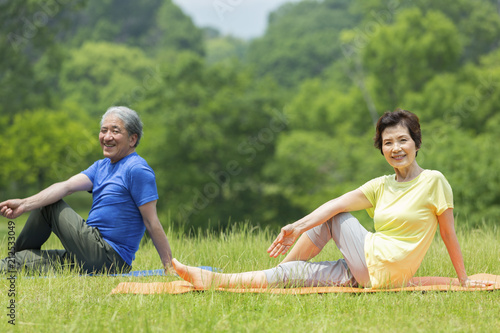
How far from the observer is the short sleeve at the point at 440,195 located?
3.75 metres

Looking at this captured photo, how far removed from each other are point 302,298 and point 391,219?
0.81m

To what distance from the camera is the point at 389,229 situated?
390cm

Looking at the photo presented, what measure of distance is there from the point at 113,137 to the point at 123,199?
50 cm

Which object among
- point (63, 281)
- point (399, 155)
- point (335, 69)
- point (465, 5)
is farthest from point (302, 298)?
point (335, 69)

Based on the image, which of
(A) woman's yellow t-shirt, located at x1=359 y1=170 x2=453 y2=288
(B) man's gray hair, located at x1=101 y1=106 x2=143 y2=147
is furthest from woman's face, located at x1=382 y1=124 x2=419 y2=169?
(B) man's gray hair, located at x1=101 y1=106 x2=143 y2=147

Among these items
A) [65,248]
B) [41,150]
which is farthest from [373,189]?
[41,150]

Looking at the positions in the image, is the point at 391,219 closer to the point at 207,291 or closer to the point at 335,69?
the point at 207,291

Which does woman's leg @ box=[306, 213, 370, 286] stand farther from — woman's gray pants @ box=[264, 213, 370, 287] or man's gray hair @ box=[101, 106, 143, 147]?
man's gray hair @ box=[101, 106, 143, 147]

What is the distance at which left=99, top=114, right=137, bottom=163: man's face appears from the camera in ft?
14.8

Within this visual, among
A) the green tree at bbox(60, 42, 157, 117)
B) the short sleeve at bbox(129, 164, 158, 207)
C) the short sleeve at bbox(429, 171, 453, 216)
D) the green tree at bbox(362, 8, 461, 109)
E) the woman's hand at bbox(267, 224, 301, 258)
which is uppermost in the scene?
the green tree at bbox(60, 42, 157, 117)

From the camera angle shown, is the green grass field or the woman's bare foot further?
the woman's bare foot

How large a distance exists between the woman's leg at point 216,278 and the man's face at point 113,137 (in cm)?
129

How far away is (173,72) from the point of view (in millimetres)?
27641

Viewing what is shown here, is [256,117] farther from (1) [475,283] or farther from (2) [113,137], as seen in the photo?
(1) [475,283]
